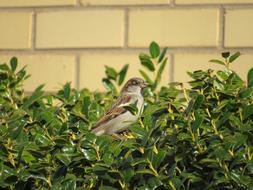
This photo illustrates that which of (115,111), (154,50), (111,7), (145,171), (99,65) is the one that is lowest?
(145,171)

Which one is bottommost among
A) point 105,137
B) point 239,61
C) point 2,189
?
point 2,189

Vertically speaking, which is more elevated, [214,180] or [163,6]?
[163,6]

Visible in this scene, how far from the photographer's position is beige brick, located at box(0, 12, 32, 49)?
5355 millimetres

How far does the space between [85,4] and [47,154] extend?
6.46 feet

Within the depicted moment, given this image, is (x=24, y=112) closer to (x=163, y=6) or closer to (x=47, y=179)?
(x=47, y=179)

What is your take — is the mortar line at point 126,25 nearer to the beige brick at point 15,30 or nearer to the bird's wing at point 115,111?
the bird's wing at point 115,111

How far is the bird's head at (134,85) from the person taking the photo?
477 centimetres

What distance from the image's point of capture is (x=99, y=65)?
5.23 meters

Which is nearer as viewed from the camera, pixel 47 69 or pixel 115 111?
pixel 115 111

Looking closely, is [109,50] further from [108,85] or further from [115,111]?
[115,111]

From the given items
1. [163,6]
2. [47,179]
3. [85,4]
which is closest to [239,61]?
[163,6]

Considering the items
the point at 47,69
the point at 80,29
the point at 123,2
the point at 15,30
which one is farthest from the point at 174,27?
the point at 15,30

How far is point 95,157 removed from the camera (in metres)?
3.26

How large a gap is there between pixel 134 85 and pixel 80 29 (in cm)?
61
